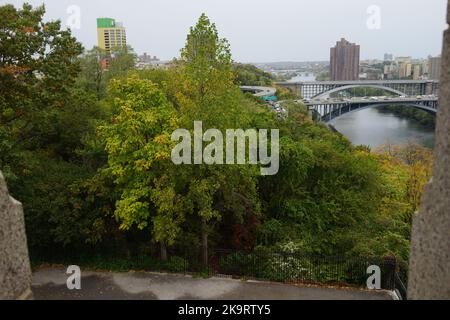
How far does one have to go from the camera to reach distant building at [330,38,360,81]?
409ft

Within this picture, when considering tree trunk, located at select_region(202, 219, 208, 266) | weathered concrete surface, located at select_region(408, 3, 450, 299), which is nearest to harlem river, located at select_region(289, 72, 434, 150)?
tree trunk, located at select_region(202, 219, 208, 266)

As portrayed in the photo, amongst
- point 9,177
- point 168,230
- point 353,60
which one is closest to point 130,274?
point 168,230

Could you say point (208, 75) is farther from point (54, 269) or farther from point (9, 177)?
point (54, 269)

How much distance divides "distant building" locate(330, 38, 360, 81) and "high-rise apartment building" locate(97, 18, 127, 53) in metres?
69.3

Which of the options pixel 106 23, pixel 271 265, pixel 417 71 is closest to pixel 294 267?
pixel 271 265

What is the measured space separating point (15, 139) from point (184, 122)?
6.10 metres

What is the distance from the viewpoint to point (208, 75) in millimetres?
12672

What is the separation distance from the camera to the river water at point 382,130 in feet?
207

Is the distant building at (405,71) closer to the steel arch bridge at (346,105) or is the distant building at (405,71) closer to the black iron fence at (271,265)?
the steel arch bridge at (346,105)

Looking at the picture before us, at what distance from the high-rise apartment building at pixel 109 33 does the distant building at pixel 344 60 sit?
227 ft

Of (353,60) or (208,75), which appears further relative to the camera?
(353,60)

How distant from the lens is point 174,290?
11.7 metres

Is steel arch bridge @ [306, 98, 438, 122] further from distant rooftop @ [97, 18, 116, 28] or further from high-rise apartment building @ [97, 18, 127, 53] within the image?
distant rooftop @ [97, 18, 116, 28]

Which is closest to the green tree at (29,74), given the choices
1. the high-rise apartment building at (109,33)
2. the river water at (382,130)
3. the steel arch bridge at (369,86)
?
the river water at (382,130)
